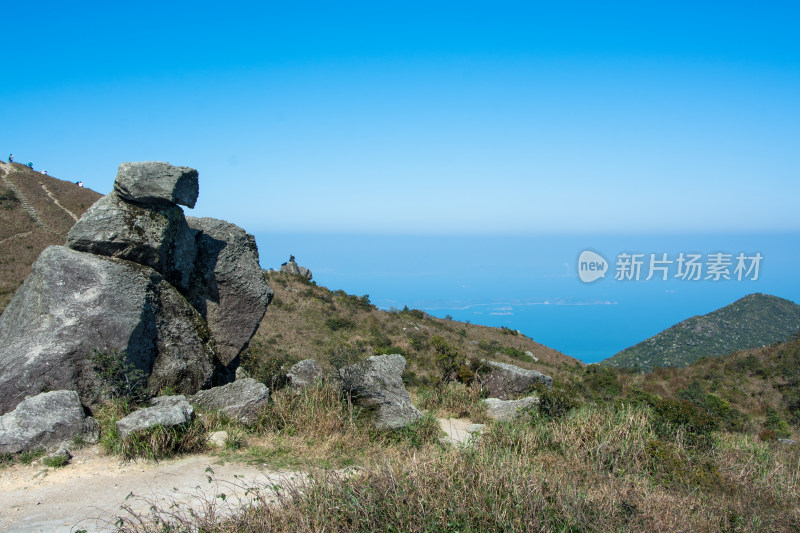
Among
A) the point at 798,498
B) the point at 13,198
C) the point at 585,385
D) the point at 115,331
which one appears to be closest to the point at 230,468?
the point at 115,331

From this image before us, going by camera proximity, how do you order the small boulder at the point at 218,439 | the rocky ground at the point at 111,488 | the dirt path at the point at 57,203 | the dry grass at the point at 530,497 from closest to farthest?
1. the dry grass at the point at 530,497
2. the rocky ground at the point at 111,488
3. the small boulder at the point at 218,439
4. the dirt path at the point at 57,203

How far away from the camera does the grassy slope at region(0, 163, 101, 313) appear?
34250mm

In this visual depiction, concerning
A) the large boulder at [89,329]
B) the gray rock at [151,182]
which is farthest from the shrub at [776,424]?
the gray rock at [151,182]

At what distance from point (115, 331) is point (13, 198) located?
53.2m

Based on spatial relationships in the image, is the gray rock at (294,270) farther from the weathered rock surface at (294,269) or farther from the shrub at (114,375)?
the shrub at (114,375)

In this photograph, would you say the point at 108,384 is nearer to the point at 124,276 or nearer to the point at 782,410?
the point at 124,276

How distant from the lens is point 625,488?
580 centimetres

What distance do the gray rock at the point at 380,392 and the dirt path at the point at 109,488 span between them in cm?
248

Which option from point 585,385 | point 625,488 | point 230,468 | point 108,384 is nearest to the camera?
point 625,488

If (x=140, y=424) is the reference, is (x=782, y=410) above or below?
below

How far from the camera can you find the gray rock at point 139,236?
9625mm

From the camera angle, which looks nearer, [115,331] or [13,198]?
[115,331]

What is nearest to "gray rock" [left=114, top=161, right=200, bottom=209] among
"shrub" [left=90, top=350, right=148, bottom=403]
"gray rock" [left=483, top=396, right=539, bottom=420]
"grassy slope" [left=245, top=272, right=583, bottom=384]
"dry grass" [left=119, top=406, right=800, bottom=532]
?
"shrub" [left=90, top=350, right=148, bottom=403]

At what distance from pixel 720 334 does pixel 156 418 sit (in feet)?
168
